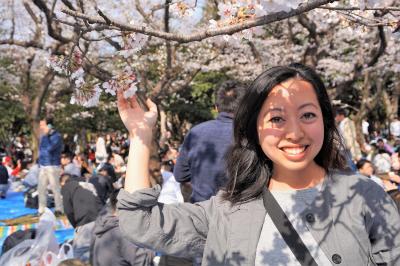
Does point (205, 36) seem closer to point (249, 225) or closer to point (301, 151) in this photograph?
point (301, 151)

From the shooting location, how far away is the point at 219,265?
5.16 ft

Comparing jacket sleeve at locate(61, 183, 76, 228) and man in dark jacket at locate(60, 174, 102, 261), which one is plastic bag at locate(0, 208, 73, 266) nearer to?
man in dark jacket at locate(60, 174, 102, 261)

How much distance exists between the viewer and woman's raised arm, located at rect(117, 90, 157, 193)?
162 cm

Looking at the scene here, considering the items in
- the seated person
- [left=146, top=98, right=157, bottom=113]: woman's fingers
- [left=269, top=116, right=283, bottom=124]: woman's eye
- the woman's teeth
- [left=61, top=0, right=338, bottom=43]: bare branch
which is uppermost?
[left=61, top=0, right=338, bottom=43]: bare branch

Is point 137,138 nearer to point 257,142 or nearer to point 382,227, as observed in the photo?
point 257,142

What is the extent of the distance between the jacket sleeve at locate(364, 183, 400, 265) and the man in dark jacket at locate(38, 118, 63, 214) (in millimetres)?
7389

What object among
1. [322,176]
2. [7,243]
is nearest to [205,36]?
[322,176]

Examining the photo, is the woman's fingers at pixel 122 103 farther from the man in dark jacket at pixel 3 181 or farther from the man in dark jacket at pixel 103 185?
the man in dark jacket at pixel 3 181

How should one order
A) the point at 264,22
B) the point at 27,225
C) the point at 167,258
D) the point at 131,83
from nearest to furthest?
the point at 264,22 → the point at 131,83 → the point at 167,258 → the point at 27,225

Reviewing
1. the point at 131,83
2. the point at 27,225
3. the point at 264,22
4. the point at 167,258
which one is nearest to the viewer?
the point at 264,22

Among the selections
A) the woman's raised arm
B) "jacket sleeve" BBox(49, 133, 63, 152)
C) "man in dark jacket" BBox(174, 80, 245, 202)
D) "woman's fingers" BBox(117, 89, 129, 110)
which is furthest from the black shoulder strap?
"jacket sleeve" BBox(49, 133, 63, 152)

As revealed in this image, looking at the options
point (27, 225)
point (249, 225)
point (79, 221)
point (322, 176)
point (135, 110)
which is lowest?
point (27, 225)

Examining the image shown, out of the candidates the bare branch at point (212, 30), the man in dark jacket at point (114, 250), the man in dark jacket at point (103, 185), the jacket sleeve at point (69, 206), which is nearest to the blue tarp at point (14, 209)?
the man in dark jacket at point (103, 185)

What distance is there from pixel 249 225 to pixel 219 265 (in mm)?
155
